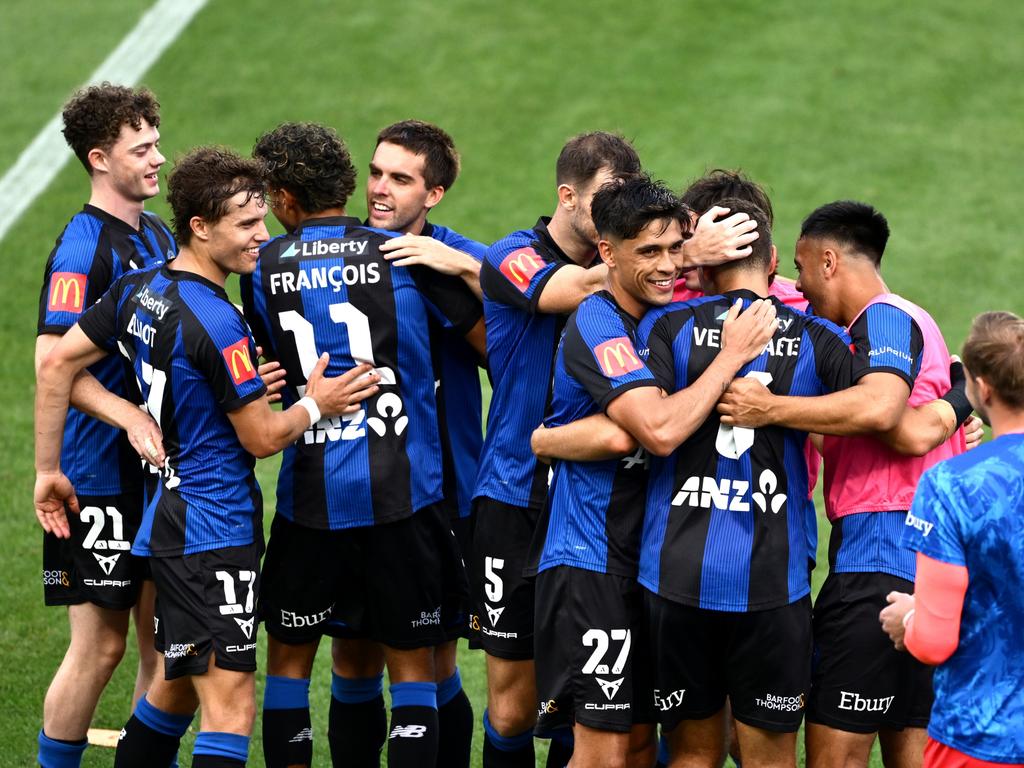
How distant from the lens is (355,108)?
1365 cm

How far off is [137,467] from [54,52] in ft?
33.7

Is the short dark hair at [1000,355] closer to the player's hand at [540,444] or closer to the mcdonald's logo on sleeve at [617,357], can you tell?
the mcdonald's logo on sleeve at [617,357]

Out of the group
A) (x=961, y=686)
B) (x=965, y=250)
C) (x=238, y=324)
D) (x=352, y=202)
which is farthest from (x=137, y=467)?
(x=965, y=250)

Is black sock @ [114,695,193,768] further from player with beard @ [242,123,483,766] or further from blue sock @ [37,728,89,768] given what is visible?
blue sock @ [37,728,89,768]

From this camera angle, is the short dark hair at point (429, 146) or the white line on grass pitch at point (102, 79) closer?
the short dark hair at point (429, 146)

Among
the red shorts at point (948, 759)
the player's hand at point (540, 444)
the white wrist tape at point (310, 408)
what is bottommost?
the red shorts at point (948, 759)

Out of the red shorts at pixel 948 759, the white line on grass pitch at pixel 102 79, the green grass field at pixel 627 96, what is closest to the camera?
the red shorts at pixel 948 759

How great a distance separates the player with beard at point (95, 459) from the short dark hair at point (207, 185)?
2.32ft

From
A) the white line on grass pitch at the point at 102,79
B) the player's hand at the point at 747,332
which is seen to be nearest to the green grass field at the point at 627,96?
the white line on grass pitch at the point at 102,79

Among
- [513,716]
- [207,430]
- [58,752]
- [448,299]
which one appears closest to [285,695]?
[513,716]

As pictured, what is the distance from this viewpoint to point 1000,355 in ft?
13.0

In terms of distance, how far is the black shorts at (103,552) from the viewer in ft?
19.1

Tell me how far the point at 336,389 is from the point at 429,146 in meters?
1.19

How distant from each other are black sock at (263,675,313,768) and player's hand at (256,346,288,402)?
45.5 inches
